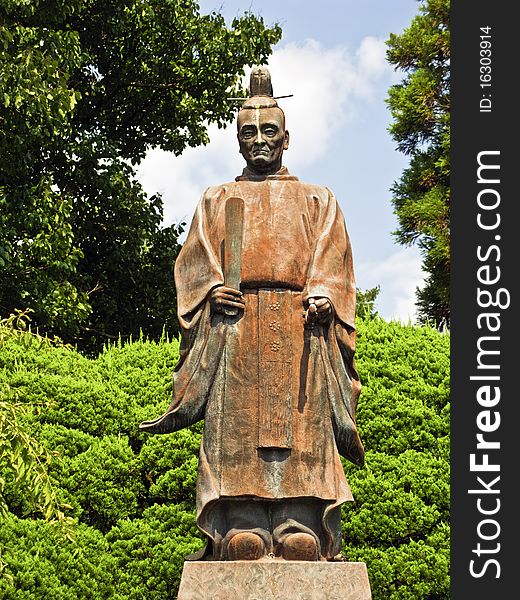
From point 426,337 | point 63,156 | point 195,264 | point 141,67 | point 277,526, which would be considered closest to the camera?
point 277,526

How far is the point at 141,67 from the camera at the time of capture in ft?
51.1

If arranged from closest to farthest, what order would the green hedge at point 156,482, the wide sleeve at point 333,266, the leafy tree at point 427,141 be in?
the wide sleeve at point 333,266, the green hedge at point 156,482, the leafy tree at point 427,141

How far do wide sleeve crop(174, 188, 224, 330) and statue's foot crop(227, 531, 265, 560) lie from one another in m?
1.22

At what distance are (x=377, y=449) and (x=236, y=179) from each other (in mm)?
3687

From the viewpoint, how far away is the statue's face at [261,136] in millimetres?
6227

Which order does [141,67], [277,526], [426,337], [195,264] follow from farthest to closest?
[141,67], [426,337], [195,264], [277,526]

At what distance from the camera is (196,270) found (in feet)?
20.1

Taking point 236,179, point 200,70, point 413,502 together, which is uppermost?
point 200,70

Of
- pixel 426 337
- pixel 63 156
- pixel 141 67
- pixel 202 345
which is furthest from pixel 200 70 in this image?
pixel 202 345

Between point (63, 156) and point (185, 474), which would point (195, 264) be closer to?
point (185, 474)

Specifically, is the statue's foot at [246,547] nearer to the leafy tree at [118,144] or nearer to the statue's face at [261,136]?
the statue's face at [261,136]

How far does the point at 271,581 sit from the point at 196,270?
1793mm

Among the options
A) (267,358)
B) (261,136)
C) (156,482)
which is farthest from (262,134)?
(156,482)

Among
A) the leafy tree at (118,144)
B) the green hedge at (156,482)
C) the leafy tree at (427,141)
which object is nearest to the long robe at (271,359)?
the green hedge at (156,482)
